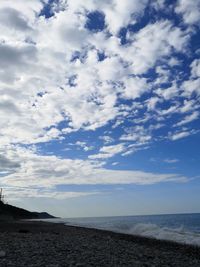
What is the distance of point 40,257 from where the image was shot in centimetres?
1471

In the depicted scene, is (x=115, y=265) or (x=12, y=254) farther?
(x=12, y=254)

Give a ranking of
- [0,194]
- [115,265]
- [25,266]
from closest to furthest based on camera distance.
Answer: [25,266] → [115,265] → [0,194]

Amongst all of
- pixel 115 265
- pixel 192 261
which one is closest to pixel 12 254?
pixel 115 265

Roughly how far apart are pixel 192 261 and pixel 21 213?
151m

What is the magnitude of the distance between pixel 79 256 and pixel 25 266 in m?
3.80

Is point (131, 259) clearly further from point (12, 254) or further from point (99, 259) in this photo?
point (12, 254)

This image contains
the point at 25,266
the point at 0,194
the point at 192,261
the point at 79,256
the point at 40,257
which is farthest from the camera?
the point at 0,194

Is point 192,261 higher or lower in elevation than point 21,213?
lower

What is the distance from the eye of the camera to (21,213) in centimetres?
15912

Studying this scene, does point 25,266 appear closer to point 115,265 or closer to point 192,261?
point 115,265

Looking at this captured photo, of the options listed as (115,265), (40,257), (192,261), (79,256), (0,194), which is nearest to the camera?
(115,265)

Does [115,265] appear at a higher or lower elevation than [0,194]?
Answer: lower

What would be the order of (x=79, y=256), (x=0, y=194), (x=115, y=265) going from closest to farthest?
(x=115, y=265) → (x=79, y=256) → (x=0, y=194)

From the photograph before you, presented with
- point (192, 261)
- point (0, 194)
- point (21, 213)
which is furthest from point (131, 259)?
point (21, 213)
